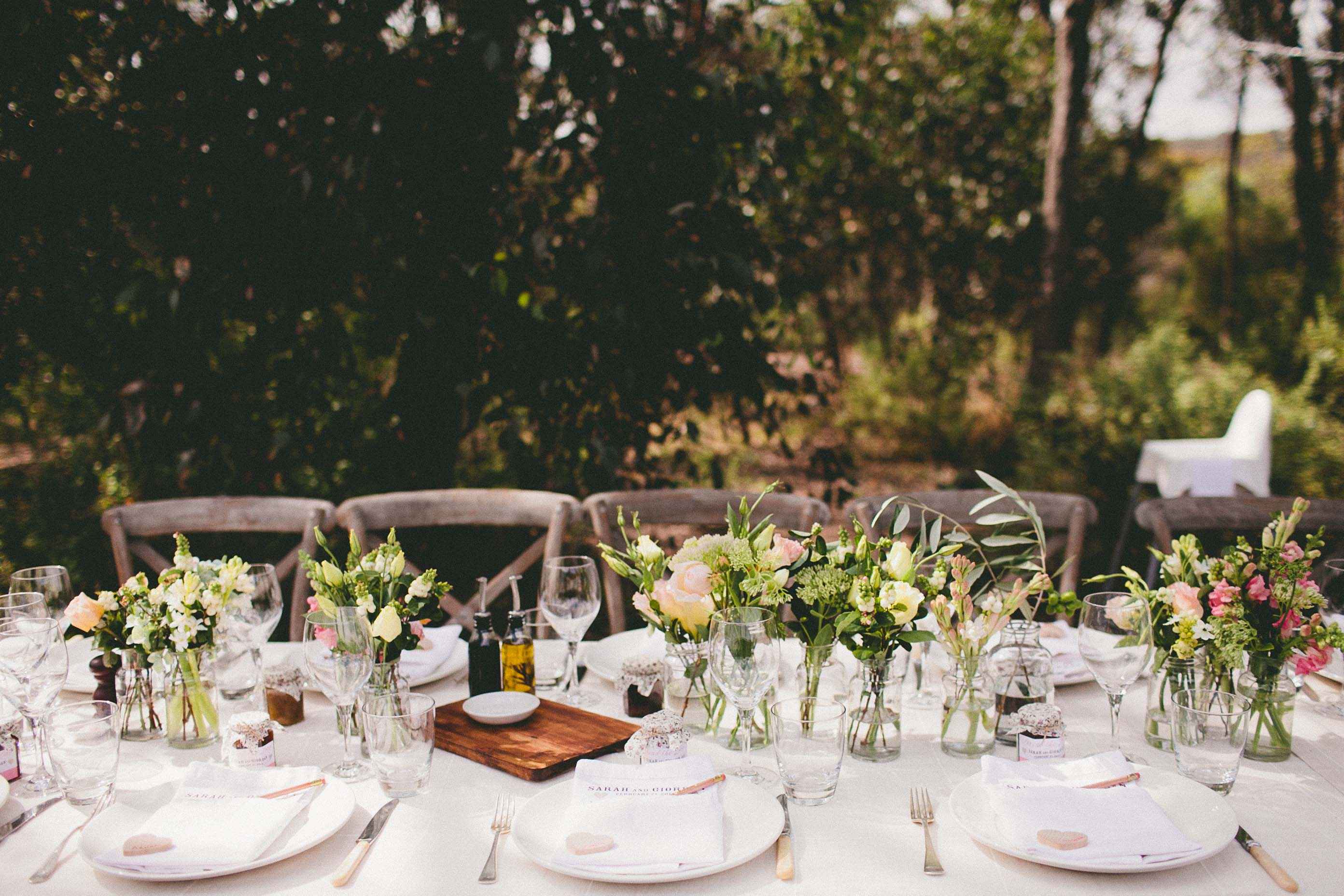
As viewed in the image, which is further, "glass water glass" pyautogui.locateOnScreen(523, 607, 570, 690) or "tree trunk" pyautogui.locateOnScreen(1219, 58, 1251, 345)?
"tree trunk" pyautogui.locateOnScreen(1219, 58, 1251, 345)

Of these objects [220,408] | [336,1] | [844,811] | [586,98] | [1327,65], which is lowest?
[844,811]

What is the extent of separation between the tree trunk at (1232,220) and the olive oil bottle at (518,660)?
22.5 feet

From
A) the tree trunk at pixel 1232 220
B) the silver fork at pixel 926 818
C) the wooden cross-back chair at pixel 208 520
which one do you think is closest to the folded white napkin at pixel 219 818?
the silver fork at pixel 926 818

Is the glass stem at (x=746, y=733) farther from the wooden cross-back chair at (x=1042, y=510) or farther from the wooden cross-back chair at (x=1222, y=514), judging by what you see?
the wooden cross-back chair at (x=1222, y=514)

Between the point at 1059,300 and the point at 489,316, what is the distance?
4.17m

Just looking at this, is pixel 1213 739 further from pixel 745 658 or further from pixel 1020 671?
pixel 745 658

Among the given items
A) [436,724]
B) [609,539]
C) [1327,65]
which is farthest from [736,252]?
[1327,65]

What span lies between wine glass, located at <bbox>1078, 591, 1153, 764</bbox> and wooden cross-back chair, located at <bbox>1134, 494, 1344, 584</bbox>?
968 millimetres

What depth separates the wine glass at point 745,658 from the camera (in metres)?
1.28

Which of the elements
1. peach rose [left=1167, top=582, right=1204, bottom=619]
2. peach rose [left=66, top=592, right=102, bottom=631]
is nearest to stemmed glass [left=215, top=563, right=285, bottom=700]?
peach rose [left=66, top=592, right=102, bottom=631]

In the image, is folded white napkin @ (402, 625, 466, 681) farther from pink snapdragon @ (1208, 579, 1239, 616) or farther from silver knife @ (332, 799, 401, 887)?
pink snapdragon @ (1208, 579, 1239, 616)

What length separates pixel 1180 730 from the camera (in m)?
1.30

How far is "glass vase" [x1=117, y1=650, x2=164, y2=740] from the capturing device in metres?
1.47

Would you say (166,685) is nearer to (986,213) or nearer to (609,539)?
(609,539)
